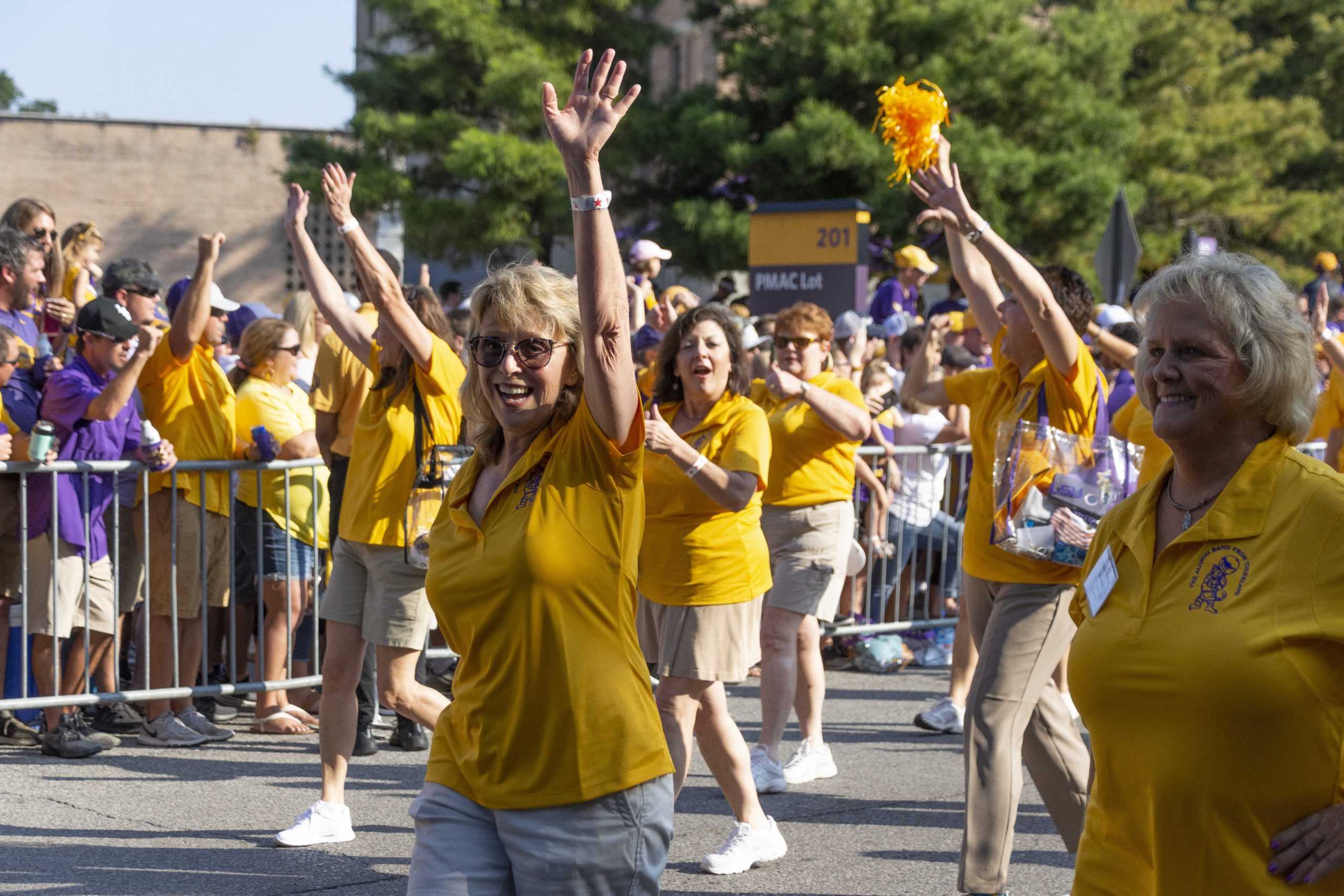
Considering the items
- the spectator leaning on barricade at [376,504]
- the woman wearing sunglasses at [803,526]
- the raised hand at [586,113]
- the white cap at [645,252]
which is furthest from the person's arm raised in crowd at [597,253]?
the white cap at [645,252]

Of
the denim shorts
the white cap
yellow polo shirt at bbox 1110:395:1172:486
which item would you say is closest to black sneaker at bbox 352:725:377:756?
the denim shorts

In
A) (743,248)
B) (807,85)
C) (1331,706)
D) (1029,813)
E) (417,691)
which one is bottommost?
(1029,813)

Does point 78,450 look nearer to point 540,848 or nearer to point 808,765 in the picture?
point 808,765

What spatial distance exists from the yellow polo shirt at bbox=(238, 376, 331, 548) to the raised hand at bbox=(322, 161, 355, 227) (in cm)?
242

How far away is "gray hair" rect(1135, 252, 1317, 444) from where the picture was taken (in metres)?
2.92

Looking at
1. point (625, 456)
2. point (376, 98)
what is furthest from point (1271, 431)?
point (376, 98)

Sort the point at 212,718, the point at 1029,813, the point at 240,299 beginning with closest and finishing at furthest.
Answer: the point at 1029,813 < the point at 212,718 < the point at 240,299

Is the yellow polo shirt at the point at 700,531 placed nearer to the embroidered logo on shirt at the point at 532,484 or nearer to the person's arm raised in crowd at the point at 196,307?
the embroidered logo on shirt at the point at 532,484

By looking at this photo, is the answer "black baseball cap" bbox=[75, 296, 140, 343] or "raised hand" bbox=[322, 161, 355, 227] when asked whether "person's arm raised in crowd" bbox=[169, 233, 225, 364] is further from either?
"raised hand" bbox=[322, 161, 355, 227]

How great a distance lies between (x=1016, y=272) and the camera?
491 centimetres

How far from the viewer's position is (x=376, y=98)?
32.4m

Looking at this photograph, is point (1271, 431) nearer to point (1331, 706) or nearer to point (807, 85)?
point (1331, 706)

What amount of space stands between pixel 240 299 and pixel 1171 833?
4211 centimetres

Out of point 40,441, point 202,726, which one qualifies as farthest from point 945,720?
point 40,441
